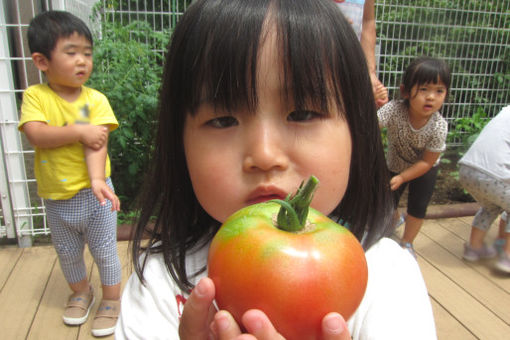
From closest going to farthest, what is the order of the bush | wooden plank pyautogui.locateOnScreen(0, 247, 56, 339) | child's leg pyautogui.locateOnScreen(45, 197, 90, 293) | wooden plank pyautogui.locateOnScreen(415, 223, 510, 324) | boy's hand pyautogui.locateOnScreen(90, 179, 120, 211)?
boy's hand pyautogui.locateOnScreen(90, 179, 120, 211)
child's leg pyautogui.locateOnScreen(45, 197, 90, 293)
wooden plank pyautogui.locateOnScreen(0, 247, 56, 339)
wooden plank pyautogui.locateOnScreen(415, 223, 510, 324)
the bush

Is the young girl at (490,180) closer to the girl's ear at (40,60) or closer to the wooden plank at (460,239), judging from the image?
the wooden plank at (460,239)

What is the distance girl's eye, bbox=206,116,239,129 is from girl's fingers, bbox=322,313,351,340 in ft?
1.42

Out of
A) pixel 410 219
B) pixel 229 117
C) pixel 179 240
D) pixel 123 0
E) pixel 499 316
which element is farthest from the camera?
pixel 123 0

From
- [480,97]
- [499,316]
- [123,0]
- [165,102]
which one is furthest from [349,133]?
[480,97]

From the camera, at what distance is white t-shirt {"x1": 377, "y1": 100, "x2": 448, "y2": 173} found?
2.70m

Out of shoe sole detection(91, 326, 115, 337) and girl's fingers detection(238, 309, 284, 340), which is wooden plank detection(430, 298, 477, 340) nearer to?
shoe sole detection(91, 326, 115, 337)

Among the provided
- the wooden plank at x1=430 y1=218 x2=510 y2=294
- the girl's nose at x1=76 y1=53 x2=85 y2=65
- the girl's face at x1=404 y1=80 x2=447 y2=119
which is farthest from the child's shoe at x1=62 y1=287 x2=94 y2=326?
the wooden plank at x1=430 y1=218 x2=510 y2=294

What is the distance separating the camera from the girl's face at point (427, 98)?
8.80 feet

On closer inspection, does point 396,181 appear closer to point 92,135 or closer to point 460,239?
point 460,239

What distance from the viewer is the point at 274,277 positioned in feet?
1.74

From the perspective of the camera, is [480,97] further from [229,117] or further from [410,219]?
[229,117]

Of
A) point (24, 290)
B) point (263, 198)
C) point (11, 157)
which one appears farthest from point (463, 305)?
point (11, 157)

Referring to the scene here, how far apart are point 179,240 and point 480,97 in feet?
15.7

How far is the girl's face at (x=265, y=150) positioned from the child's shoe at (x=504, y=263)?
2.34 meters
